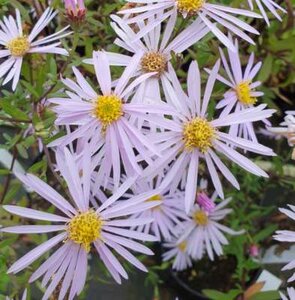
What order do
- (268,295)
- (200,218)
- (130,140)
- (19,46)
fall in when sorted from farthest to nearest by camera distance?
(200,218) → (268,295) → (19,46) → (130,140)

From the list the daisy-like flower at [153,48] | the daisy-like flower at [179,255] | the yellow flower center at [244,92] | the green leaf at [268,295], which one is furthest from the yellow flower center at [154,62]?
the daisy-like flower at [179,255]

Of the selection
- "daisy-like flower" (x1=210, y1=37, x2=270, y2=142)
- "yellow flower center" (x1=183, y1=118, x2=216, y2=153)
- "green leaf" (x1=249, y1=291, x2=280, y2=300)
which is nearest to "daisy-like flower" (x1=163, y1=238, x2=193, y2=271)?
"green leaf" (x1=249, y1=291, x2=280, y2=300)

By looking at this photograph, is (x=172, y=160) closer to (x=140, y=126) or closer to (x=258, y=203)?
(x=140, y=126)

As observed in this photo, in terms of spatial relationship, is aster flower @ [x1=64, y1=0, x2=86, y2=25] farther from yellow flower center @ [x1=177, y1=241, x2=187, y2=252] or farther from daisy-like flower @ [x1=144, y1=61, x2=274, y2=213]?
yellow flower center @ [x1=177, y1=241, x2=187, y2=252]

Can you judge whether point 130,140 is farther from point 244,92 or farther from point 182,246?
point 182,246

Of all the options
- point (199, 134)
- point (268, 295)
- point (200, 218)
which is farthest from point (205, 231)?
point (199, 134)

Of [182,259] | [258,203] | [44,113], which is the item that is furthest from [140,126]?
[258,203]
